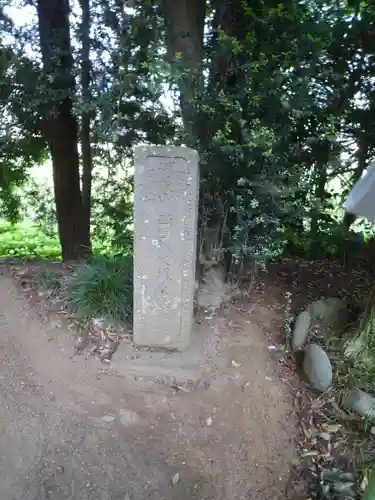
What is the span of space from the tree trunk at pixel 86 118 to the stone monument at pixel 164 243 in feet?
3.79

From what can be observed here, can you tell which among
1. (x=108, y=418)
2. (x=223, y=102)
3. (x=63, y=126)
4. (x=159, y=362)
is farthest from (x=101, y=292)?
(x=63, y=126)

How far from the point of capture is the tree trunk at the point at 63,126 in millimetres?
4258

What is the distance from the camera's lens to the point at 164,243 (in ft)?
10.6

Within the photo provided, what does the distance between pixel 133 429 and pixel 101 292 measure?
1152 millimetres

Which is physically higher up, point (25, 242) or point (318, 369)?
point (318, 369)

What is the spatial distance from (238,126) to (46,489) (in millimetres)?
2688

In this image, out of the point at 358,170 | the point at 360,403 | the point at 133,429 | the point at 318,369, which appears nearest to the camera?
the point at 133,429

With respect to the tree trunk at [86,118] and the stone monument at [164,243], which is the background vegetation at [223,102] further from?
the stone monument at [164,243]

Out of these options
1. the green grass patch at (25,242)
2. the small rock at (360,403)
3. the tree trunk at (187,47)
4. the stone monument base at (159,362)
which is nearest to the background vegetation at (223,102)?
the tree trunk at (187,47)

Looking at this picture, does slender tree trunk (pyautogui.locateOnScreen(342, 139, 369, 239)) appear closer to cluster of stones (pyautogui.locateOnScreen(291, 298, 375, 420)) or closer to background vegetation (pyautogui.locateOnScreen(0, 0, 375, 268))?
background vegetation (pyautogui.locateOnScreen(0, 0, 375, 268))

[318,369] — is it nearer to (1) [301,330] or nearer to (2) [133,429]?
(1) [301,330]

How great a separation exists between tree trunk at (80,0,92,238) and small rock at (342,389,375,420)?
2.93 m

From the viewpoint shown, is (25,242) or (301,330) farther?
(25,242)

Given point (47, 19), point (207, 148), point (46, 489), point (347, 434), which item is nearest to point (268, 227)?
point (207, 148)
